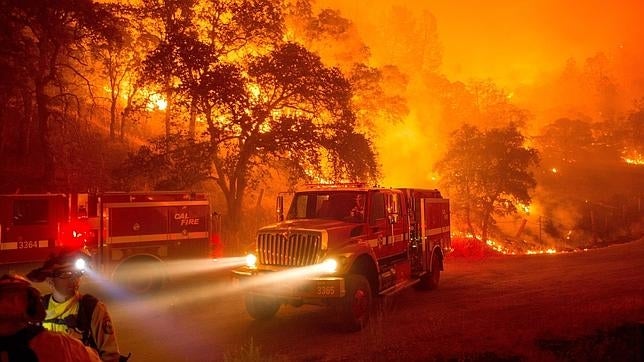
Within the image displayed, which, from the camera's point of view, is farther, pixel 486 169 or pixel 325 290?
pixel 486 169

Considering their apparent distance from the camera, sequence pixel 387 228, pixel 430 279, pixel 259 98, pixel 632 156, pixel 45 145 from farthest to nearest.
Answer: pixel 632 156, pixel 259 98, pixel 45 145, pixel 430 279, pixel 387 228

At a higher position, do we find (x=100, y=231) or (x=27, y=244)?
(x=100, y=231)

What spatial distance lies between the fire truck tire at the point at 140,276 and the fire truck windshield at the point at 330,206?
4.25 metres

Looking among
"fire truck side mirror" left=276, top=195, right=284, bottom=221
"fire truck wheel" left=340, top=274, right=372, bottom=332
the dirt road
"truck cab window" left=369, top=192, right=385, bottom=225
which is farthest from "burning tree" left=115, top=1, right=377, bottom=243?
"fire truck wheel" left=340, top=274, right=372, bottom=332

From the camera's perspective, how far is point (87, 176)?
2300cm

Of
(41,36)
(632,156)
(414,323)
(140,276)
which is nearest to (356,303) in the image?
(414,323)

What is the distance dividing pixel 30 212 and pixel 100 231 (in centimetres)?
174

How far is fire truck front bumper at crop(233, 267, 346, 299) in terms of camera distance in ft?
28.2

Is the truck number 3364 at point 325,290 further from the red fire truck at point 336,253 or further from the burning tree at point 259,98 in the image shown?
the burning tree at point 259,98

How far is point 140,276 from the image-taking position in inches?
498

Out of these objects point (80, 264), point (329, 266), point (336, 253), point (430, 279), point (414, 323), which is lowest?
point (414, 323)

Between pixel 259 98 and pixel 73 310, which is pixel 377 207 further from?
pixel 259 98

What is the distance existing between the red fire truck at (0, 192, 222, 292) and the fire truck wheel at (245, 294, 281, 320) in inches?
157

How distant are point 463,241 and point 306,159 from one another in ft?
28.4
